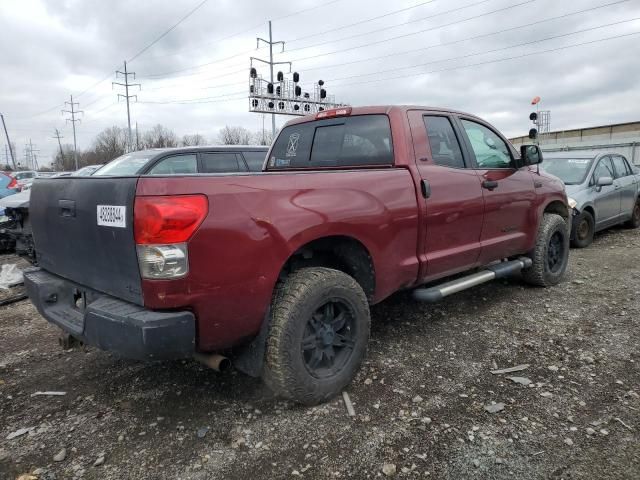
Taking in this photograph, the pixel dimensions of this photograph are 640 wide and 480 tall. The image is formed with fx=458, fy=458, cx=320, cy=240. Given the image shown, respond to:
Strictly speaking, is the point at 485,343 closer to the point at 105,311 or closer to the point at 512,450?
the point at 512,450

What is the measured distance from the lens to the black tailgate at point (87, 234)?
7.39 ft

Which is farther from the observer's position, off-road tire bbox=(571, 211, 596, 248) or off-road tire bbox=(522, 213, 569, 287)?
off-road tire bbox=(571, 211, 596, 248)

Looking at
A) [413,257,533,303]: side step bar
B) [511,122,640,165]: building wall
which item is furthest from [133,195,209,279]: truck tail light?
[511,122,640,165]: building wall

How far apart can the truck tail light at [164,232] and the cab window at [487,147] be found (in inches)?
112

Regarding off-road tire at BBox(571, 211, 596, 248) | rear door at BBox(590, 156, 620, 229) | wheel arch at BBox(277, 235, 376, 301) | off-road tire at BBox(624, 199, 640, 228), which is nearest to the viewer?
wheel arch at BBox(277, 235, 376, 301)

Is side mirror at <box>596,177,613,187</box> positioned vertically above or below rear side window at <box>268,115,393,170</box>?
below

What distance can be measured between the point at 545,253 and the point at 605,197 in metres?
3.95

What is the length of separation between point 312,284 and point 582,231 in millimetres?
6553

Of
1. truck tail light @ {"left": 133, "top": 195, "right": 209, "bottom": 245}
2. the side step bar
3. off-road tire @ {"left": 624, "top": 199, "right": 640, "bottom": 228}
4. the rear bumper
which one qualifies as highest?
truck tail light @ {"left": 133, "top": 195, "right": 209, "bottom": 245}

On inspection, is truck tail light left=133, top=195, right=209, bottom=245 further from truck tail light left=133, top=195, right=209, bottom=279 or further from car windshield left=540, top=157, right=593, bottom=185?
car windshield left=540, top=157, right=593, bottom=185

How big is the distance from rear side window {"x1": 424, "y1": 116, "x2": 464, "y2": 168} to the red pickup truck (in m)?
0.02

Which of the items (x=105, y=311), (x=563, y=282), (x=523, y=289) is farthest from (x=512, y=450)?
(x=563, y=282)

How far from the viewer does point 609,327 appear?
3.96 m

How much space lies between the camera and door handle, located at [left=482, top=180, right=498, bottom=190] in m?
3.97
